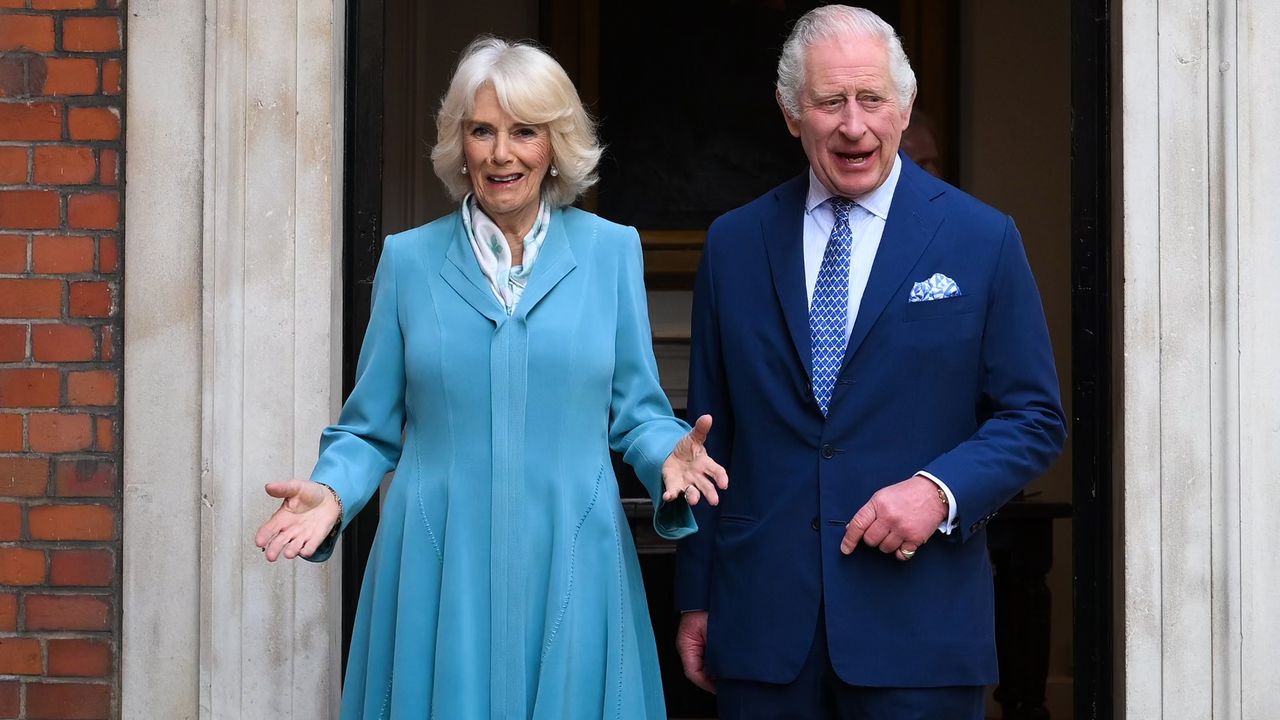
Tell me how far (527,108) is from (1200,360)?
162 centimetres

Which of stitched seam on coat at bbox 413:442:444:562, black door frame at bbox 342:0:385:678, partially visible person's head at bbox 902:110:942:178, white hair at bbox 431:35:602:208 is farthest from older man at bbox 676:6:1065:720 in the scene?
partially visible person's head at bbox 902:110:942:178

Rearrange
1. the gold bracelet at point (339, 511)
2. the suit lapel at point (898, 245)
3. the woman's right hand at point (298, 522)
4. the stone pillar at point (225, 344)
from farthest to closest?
the stone pillar at point (225, 344)
the suit lapel at point (898, 245)
the gold bracelet at point (339, 511)
the woman's right hand at point (298, 522)

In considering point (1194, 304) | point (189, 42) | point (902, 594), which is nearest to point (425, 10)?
point (189, 42)

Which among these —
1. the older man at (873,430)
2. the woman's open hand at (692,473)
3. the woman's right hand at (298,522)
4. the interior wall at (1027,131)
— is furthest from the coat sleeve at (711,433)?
the interior wall at (1027,131)

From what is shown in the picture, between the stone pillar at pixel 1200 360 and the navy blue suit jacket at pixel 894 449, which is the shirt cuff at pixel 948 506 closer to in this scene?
the navy blue suit jacket at pixel 894 449

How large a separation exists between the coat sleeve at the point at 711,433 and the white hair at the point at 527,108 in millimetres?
333

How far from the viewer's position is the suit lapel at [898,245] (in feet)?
8.75

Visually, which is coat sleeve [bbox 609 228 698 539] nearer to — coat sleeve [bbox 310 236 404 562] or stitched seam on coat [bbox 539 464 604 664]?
stitched seam on coat [bbox 539 464 604 664]

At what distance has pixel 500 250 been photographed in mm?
2742

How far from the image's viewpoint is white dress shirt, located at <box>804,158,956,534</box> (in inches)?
108

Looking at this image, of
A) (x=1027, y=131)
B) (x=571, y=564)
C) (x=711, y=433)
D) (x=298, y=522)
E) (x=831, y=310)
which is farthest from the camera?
(x=1027, y=131)

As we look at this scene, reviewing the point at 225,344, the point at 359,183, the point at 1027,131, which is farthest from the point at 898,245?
the point at 1027,131

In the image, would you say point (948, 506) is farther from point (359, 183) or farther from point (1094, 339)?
point (359, 183)

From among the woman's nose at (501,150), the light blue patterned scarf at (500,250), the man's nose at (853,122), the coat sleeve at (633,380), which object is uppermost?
the man's nose at (853,122)
